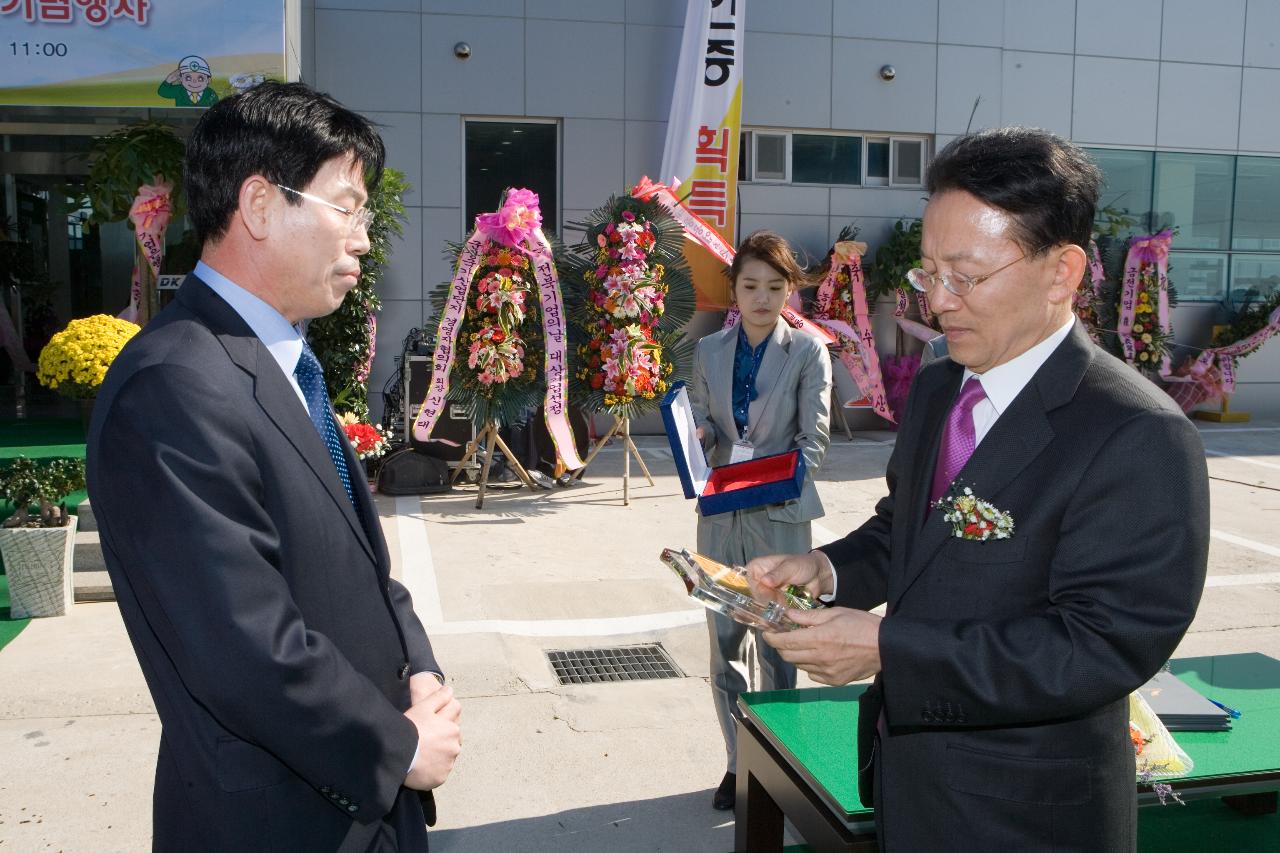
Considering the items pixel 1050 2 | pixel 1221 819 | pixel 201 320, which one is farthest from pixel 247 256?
pixel 1050 2

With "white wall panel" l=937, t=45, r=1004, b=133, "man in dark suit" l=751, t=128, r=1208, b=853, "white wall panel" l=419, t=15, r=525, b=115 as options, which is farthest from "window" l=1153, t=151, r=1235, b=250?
"man in dark suit" l=751, t=128, r=1208, b=853

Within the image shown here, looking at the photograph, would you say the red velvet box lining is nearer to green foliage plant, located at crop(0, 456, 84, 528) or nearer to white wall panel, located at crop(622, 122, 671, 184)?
green foliage plant, located at crop(0, 456, 84, 528)

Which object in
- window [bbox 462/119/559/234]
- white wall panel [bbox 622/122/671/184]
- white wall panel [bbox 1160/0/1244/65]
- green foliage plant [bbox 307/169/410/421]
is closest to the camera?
green foliage plant [bbox 307/169/410/421]

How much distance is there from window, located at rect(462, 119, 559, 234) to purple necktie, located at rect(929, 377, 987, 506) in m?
10.1

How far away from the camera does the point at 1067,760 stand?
1.59 meters

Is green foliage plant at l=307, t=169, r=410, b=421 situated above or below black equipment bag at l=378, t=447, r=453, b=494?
above

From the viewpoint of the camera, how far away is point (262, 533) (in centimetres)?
138

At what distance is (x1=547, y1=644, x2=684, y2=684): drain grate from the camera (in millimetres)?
4621

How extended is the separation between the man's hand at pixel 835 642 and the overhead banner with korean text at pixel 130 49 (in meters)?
6.85

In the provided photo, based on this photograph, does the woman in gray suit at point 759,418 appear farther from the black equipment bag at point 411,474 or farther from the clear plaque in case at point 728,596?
the black equipment bag at point 411,474

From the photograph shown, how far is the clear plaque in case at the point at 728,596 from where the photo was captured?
1.66m

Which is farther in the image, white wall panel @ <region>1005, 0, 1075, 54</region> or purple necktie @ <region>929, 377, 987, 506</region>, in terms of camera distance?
white wall panel @ <region>1005, 0, 1075, 54</region>

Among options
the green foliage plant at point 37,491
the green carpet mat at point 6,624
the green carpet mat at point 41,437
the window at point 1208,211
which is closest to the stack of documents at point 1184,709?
the green carpet mat at point 6,624

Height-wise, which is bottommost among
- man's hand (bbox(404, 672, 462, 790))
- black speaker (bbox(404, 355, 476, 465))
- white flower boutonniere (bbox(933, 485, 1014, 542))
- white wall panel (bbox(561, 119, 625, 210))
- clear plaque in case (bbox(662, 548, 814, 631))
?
black speaker (bbox(404, 355, 476, 465))
